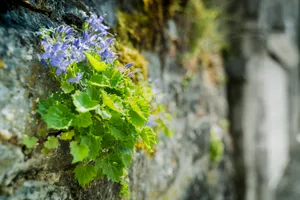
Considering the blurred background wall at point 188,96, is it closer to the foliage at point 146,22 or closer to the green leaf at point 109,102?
the foliage at point 146,22

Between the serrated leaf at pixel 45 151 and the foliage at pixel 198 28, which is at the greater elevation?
the foliage at pixel 198 28

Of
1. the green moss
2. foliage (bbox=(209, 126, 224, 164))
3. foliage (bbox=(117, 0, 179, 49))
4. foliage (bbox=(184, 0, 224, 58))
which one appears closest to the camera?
the green moss

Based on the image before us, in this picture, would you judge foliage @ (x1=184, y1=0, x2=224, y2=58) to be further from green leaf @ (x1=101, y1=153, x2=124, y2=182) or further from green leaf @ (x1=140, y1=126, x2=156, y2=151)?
green leaf @ (x1=101, y1=153, x2=124, y2=182)

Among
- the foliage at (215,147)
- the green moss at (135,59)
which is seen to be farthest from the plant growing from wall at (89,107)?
the foliage at (215,147)

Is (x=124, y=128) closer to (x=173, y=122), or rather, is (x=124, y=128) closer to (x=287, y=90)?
(x=173, y=122)

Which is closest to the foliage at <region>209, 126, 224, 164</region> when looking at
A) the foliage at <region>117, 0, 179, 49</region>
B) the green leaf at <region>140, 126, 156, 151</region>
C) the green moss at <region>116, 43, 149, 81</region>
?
the foliage at <region>117, 0, 179, 49</region>

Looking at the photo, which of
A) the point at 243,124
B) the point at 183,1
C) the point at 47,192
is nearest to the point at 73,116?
the point at 47,192
